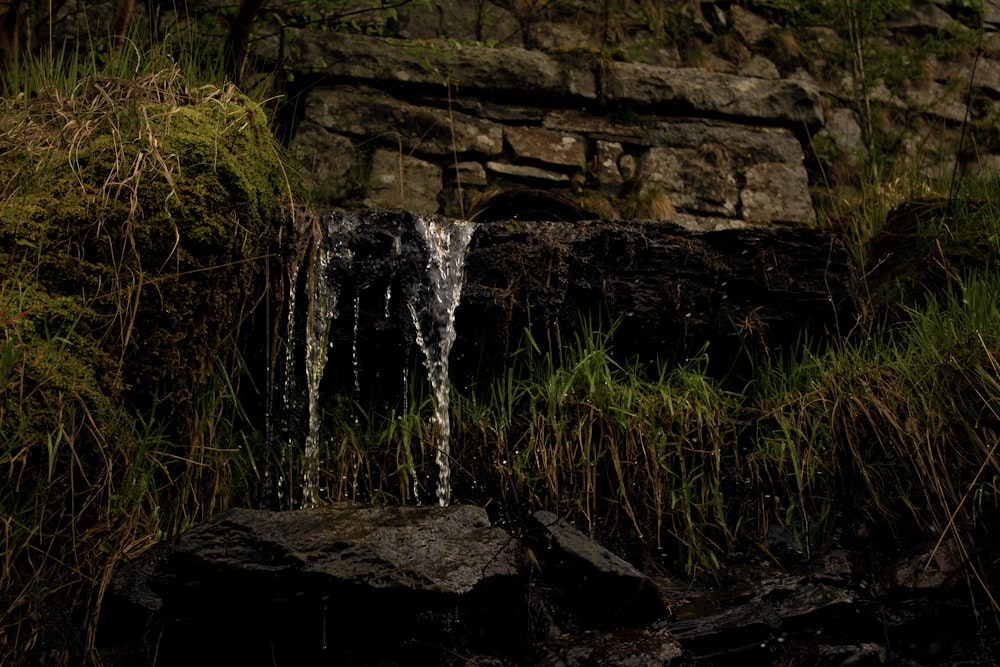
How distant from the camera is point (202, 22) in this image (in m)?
3.87

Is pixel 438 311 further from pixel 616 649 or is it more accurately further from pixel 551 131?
pixel 551 131

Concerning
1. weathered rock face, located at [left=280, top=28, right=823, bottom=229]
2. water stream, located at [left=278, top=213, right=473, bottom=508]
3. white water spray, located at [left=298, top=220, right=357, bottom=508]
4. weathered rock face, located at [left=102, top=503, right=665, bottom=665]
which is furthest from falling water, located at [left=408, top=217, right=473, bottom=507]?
weathered rock face, located at [left=280, top=28, right=823, bottom=229]

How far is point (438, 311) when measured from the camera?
282cm

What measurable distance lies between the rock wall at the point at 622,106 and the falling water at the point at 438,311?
87 centimetres

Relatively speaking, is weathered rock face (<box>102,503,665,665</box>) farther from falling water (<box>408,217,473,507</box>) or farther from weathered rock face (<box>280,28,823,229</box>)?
weathered rock face (<box>280,28,823,229</box>)

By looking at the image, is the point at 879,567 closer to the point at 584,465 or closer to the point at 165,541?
the point at 584,465

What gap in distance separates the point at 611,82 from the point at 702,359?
2.14 meters

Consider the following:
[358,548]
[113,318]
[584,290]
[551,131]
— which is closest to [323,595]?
[358,548]

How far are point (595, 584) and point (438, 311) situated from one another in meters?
1.03

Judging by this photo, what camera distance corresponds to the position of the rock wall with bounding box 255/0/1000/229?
4.15 m

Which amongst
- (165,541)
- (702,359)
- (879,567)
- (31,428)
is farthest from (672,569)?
(31,428)

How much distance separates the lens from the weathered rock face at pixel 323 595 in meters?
1.93

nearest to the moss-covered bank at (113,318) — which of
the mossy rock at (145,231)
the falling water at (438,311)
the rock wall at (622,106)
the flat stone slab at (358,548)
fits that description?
the mossy rock at (145,231)

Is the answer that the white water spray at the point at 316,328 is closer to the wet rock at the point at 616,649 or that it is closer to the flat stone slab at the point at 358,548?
the flat stone slab at the point at 358,548
